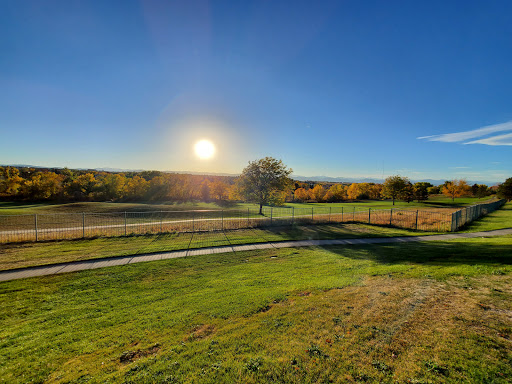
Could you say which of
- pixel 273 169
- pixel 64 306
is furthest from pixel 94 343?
pixel 273 169

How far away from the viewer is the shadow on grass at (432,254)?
A: 9906mm

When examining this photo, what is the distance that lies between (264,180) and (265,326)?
2697cm

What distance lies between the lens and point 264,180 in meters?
31.9

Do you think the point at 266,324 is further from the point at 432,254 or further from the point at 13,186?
the point at 13,186

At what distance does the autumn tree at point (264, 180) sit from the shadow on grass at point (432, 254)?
18152 mm

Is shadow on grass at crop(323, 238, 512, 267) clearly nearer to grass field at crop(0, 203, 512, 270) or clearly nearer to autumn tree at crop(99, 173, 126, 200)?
grass field at crop(0, 203, 512, 270)

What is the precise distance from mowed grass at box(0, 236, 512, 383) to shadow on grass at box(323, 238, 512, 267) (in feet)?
0.86

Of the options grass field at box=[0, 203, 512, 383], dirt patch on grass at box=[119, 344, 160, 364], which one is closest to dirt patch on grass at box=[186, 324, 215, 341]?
grass field at box=[0, 203, 512, 383]

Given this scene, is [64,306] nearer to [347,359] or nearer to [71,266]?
[71,266]

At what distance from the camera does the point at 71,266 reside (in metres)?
10.9

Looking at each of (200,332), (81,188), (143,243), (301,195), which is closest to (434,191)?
(301,195)

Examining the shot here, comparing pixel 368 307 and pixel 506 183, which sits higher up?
pixel 506 183

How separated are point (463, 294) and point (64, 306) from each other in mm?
12431

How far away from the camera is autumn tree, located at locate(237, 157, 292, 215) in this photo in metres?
32.0
